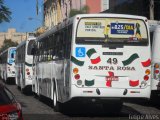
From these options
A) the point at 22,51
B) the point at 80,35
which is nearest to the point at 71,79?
the point at 80,35

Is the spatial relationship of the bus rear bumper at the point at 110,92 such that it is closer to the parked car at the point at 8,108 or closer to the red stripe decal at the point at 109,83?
the red stripe decal at the point at 109,83

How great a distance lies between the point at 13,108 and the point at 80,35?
6780 mm

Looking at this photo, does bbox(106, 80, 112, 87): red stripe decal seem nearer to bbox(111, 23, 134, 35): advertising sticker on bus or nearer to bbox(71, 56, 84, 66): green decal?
bbox(71, 56, 84, 66): green decal

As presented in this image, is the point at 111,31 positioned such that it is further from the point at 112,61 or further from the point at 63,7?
the point at 63,7

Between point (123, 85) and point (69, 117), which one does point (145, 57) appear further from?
point (69, 117)

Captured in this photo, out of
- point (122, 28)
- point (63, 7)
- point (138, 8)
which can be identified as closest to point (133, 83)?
point (122, 28)

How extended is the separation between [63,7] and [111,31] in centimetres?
5709

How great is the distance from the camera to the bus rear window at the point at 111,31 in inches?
599

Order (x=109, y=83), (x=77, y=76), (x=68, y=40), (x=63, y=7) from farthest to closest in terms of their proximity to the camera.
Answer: (x=63, y=7) → (x=68, y=40) → (x=109, y=83) → (x=77, y=76)

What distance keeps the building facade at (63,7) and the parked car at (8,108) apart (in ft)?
156

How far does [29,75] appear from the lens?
27.2m

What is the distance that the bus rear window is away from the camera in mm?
15227

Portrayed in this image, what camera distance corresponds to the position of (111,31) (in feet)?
50.3

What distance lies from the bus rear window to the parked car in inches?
243
